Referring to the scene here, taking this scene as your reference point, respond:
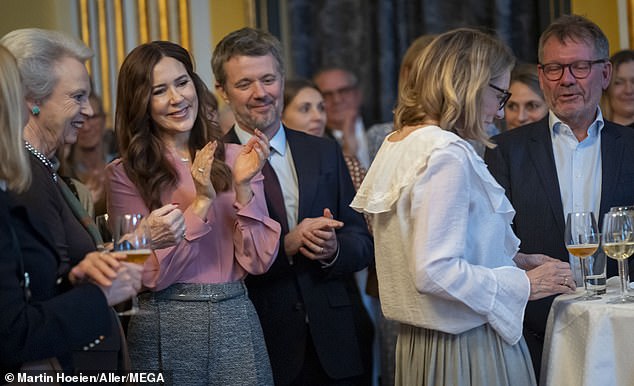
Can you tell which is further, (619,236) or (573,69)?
(573,69)

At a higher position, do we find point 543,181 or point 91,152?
point 91,152

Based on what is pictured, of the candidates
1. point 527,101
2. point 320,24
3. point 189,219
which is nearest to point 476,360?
point 189,219

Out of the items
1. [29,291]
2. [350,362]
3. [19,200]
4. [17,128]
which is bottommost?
[350,362]

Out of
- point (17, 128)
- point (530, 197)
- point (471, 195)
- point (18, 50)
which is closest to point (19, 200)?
point (17, 128)

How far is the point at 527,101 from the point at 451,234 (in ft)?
8.21

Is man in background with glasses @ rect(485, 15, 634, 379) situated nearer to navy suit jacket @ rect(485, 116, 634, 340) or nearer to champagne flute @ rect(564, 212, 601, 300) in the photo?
navy suit jacket @ rect(485, 116, 634, 340)

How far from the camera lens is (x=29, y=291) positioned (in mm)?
2256

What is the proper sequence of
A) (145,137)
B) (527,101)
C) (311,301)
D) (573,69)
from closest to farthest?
(145,137), (311,301), (573,69), (527,101)

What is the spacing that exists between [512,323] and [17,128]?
1.48m

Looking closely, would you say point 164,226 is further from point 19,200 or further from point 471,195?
point 471,195

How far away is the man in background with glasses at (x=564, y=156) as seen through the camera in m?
3.71

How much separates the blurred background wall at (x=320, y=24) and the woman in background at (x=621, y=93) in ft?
2.41

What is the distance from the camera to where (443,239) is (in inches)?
108

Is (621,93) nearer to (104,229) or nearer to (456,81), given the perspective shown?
A: (456,81)
